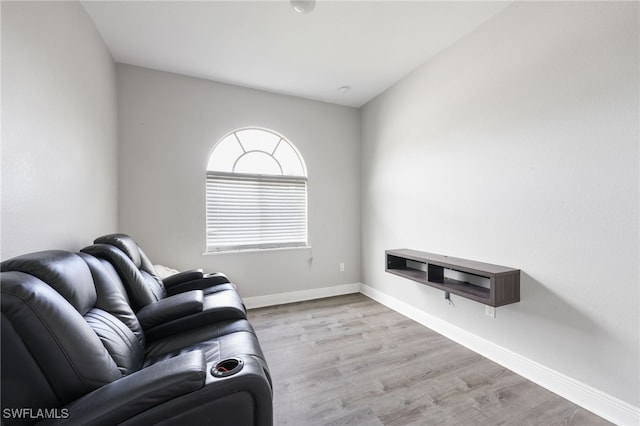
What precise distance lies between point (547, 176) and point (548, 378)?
140 cm

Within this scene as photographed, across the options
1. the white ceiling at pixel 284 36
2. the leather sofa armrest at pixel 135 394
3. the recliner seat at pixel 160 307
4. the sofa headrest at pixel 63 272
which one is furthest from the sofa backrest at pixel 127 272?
the white ceiling at pixel 284 36

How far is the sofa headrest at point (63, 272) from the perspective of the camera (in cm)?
100

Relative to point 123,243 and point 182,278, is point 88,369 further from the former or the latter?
point 182,278

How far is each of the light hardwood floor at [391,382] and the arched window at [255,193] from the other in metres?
1.14

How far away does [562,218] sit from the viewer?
69.2 inches

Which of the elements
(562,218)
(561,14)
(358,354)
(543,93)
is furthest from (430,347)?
(561,14)

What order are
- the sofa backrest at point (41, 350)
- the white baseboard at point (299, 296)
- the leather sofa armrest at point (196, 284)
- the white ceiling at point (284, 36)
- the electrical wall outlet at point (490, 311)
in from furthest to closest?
the white baseboard at point (299, 296), the leather sofa armrest at point (196, 284), the electrical wall outlet at point (490, 311), the white ceiling at point (284, 36), the sofa backrest at point (41, 350)

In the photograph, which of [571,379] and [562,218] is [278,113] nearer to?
[562,218]

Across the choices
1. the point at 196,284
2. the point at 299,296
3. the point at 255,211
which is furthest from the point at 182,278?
the point at 299,296

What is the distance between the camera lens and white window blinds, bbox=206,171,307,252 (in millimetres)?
3246

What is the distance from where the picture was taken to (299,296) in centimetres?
359

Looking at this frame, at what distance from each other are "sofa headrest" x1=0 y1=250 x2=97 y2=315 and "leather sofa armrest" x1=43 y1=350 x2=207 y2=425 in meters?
0.44

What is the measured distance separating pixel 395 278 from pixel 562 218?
1851mm

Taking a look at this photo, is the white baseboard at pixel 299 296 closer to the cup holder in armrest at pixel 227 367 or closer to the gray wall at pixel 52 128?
the gray wall at pixel 52 128
